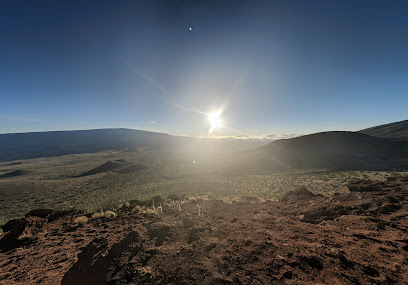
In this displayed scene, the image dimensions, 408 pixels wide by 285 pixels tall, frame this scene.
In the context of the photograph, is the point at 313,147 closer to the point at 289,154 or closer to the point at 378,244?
the point at 289,154

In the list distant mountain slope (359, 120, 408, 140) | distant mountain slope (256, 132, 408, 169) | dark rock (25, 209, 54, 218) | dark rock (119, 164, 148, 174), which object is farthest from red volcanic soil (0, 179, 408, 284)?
distant mountain slope (359, 120, 408, 140)

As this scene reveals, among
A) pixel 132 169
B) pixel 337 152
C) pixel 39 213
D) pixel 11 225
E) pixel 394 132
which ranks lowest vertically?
pixel 132 169

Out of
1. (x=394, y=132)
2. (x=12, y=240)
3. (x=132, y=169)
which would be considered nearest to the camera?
(x=12, y=240)

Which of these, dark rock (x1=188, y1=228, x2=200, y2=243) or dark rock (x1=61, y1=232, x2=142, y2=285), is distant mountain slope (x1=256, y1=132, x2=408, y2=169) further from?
dark rock (x1=61, y1=232, x2=142, y2=285)

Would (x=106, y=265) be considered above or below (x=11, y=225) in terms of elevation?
above

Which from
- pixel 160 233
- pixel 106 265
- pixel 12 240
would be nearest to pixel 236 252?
pixel 160 233

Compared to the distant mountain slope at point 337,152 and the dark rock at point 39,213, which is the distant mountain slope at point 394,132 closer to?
the distant mountain slope at point 337,152

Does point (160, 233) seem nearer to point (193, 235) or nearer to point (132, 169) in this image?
point (193, 235)
